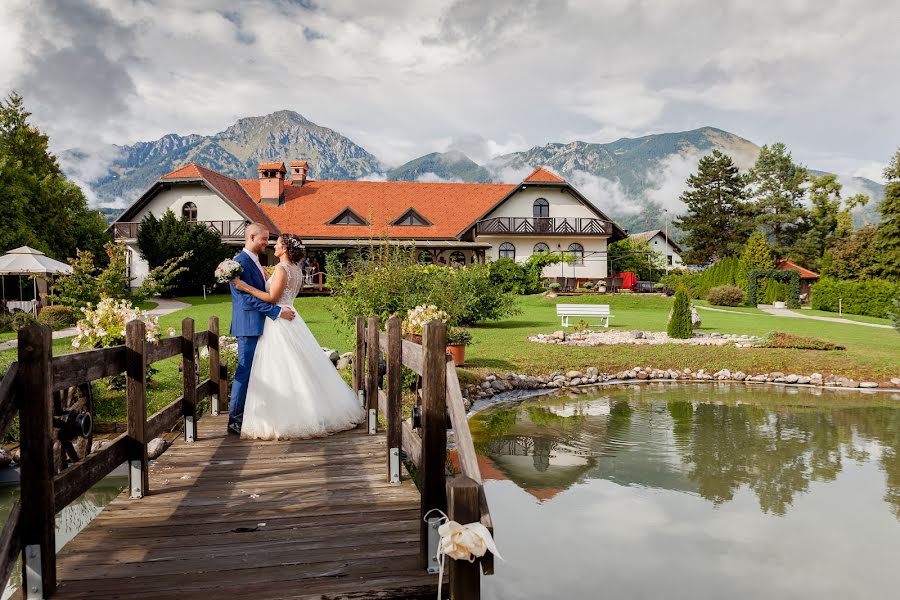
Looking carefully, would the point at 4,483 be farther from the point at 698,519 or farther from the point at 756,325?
the point at 756,325

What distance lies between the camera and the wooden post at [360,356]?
7496mm

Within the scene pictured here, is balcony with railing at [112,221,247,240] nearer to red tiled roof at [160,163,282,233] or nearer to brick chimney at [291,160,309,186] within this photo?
red tiled roof at [160,163,282,233]

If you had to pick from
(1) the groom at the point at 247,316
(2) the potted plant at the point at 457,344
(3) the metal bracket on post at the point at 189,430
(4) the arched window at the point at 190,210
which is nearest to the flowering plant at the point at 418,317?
(2) the potted plant at the point at 457,344

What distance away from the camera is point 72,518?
607cm

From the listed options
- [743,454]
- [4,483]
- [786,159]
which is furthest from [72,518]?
[786,159]

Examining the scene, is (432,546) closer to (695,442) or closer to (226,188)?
(695,442)

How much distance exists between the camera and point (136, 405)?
4.32m

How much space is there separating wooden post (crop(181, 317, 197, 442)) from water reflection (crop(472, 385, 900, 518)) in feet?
10.7

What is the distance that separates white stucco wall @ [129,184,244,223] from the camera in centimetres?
3641

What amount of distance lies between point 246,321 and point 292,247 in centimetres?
86

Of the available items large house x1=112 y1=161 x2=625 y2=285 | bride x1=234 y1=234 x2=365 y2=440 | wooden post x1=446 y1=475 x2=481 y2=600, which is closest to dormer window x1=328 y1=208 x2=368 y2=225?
large house x1=112 y1=161 x2=625 y2=285

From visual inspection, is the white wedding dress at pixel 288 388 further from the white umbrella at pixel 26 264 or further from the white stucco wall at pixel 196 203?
the white stucco wall at pixel 196 203

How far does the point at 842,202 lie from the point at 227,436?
59.2 meters

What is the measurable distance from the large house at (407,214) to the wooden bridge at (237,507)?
31640 millimetres
